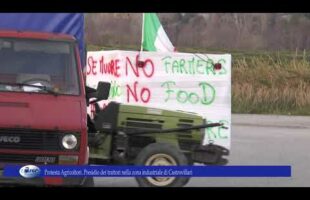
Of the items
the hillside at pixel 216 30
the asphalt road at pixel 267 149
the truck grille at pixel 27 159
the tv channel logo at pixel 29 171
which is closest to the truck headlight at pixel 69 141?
the truck grille at pixel 27 159

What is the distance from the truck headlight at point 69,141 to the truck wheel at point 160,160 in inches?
35.2

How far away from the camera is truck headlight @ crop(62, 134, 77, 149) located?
666 cm

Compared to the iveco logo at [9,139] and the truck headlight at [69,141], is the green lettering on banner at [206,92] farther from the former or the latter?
the iveco logo at [9,139]

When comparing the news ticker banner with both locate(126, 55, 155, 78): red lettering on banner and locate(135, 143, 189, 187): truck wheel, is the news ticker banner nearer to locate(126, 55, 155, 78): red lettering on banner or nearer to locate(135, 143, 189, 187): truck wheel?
locate(135, 143, 189, 187): truck wheel

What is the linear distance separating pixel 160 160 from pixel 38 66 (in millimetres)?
1521

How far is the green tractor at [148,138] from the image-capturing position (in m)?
7.42

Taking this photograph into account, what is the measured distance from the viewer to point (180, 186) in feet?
24.1

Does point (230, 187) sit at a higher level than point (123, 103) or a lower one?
lower

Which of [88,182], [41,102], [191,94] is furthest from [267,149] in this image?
[41,102]

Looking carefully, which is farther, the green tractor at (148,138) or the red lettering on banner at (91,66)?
the red lettering on banner at (91,66)

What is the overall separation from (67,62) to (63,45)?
0.62ft
